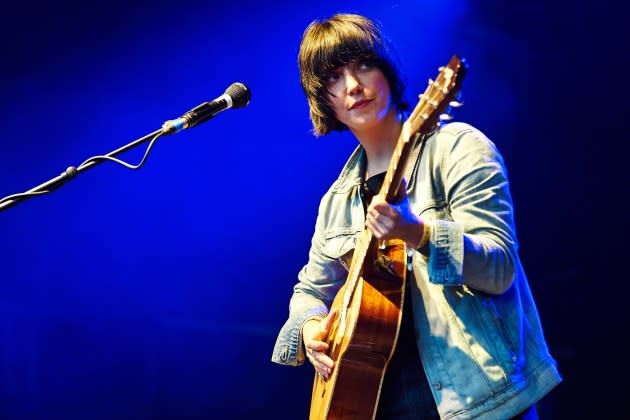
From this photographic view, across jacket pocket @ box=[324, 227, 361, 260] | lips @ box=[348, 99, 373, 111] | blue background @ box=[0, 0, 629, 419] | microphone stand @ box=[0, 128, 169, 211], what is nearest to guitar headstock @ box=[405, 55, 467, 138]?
lips @ box=[348, 99, 373, 111]

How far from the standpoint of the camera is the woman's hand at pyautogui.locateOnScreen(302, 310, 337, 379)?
2.02 metres

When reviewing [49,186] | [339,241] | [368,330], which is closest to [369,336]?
[368,330]

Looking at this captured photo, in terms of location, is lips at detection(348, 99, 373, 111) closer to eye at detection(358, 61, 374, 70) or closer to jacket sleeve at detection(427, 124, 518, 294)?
eye at detection(358, 61, 374, 70)

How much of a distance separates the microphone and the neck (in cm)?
40

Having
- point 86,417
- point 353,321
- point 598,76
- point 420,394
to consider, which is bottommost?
point 86,417

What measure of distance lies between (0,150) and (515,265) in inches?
116

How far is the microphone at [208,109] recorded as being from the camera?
82.4 inches

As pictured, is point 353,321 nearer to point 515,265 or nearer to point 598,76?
A: point 515,265

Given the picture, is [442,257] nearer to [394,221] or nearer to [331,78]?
[394,221]

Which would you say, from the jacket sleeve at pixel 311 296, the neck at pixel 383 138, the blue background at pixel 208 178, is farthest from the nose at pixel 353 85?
the blue background at pixel 208 178

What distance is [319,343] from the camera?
6.89 ft

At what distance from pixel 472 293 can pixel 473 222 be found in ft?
0.62

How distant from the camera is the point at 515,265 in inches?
68.1

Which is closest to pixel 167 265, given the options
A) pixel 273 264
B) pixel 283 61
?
pixel 273 264
